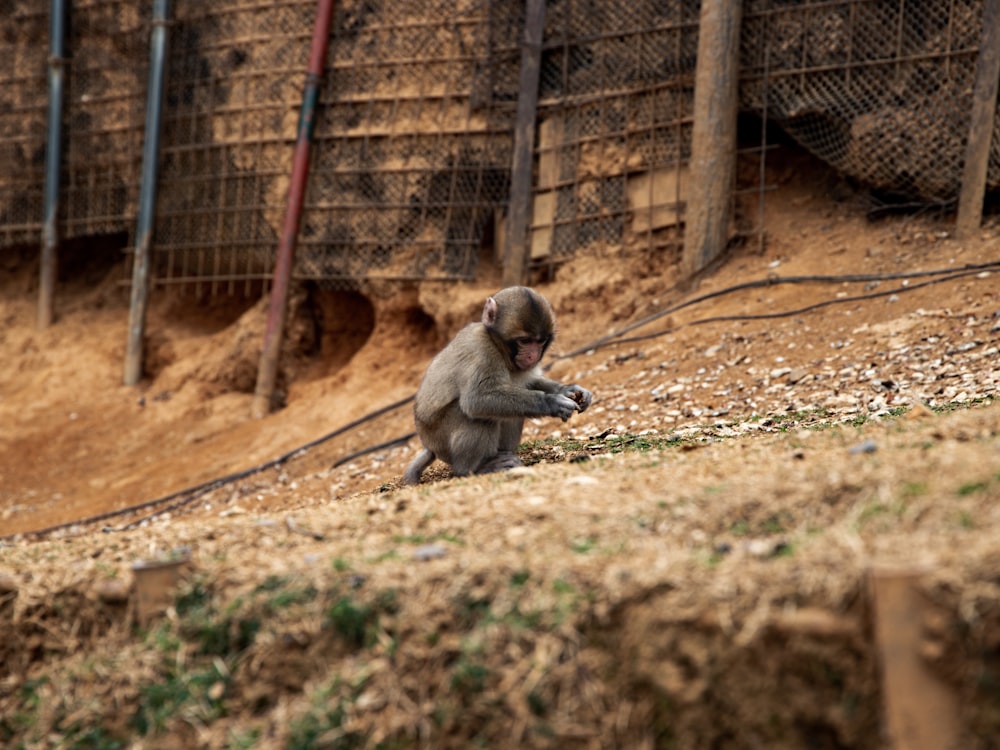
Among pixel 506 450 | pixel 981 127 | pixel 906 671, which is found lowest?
pixel 506 450

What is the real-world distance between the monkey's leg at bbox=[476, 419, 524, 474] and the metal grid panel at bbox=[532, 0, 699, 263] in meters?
4.56

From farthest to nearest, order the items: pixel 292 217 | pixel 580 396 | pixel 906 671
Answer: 1. pixel 292 217
2. pixel 580 396
3. pixel 906 671

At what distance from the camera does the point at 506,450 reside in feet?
20.5

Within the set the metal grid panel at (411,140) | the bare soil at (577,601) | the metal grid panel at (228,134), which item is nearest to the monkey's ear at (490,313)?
the bare soil at (577,601)

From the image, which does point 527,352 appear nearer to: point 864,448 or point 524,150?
point 864,448

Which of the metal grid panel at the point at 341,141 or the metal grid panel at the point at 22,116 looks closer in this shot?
the metal grid panel at the point at 341,141

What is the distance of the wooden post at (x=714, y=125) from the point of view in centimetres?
972

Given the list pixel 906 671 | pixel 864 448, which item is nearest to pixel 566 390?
pixel 864 448

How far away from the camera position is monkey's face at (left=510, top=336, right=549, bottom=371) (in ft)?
19.7

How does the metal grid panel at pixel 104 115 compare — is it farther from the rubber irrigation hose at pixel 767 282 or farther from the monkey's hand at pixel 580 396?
the monkey's hand at pixel 580 396

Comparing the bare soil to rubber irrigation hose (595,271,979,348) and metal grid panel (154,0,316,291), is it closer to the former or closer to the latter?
rubber irrigation hose (595,271,979,348)

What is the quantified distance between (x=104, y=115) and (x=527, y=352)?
9182 mm

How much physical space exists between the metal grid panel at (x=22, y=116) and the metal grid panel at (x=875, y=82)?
28.2 feet

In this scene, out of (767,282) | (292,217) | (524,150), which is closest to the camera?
(767,282)
